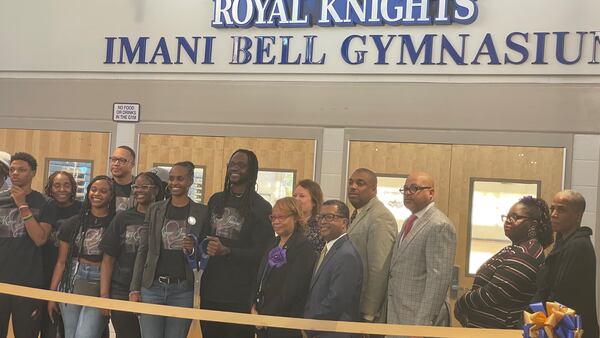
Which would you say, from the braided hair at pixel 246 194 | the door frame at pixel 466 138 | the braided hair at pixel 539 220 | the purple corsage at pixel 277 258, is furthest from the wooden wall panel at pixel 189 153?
the braided hair at pixel 539 220

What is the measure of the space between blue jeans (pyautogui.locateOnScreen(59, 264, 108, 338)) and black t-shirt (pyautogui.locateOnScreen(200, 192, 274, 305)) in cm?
74

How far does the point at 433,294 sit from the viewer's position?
14.3 ft

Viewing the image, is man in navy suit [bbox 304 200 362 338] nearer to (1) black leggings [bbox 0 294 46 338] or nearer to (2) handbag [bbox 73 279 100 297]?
(2) handbag [bbox 73 279 100 297]

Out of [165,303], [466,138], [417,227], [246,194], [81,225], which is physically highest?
[466,138]

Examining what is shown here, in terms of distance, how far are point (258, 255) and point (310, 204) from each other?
55 centimetres

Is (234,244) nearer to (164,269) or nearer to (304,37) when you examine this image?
(164,269)

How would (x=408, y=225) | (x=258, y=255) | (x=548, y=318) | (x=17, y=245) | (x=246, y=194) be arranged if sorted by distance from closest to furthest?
(x=548, y=318) < (x=408, y=225) < (x=258, y=255) < (x=246, y=194) < (x=17, y=245)

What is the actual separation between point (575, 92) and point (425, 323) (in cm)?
278

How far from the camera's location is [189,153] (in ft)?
23.4

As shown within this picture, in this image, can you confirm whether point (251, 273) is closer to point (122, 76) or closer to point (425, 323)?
point (425, 323)

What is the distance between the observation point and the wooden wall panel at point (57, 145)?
24.2 feet

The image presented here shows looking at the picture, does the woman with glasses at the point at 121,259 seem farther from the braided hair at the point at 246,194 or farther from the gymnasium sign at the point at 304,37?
the gymnasium sign at the point at 304,37

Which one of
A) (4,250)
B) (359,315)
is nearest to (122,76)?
(4,250)

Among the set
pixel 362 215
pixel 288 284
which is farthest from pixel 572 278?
A: pixel 288 284
